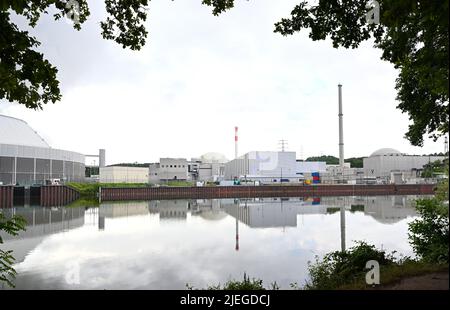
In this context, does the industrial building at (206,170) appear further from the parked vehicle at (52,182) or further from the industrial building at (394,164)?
the parked vehicle at (52,182)

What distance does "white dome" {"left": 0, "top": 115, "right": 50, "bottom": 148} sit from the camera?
252 feet

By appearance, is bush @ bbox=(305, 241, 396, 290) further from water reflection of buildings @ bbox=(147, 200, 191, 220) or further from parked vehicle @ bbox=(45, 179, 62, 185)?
parked vehicle @ bbox=(45, 179, 62, 185)

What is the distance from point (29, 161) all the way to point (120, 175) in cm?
2777

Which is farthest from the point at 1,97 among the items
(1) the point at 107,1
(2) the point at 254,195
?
(2) the point at 254,195

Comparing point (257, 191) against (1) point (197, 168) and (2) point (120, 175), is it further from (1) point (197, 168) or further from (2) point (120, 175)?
(1) point (197, 168)

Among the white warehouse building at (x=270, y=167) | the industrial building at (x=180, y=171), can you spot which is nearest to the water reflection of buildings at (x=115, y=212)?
the industrial building at (x=180, y=171)

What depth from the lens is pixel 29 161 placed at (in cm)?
6259

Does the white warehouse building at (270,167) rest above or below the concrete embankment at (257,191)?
above

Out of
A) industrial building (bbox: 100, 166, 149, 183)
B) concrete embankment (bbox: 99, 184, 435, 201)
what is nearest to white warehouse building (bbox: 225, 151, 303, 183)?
concrete embankment (bbox: 99, 184, 435, 201)

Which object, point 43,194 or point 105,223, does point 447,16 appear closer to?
point 105,223

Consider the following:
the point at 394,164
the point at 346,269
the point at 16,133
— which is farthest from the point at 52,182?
the point at 394,164

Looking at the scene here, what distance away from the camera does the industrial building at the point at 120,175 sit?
8619cm

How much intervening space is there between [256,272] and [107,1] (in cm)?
1103

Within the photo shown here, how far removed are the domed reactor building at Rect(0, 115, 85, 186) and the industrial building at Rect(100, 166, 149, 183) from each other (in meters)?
6.85
